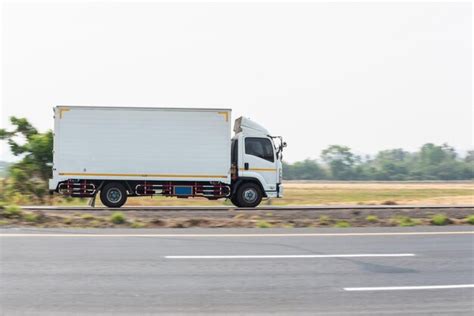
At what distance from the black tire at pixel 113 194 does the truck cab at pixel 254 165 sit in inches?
157

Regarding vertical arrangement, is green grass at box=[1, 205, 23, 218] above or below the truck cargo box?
below

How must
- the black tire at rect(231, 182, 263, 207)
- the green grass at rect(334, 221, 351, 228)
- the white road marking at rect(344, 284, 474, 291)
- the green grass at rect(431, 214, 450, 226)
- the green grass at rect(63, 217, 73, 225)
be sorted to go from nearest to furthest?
the white road marking at rect(344, 284, 474, 291), the green grass at rect(63, 217, 73, 225), the green grass at rect(334, 221, 351, 228), the green grass at rect(431, 214, 450, 226), the black tire at rect(231, 182, 263, 207)

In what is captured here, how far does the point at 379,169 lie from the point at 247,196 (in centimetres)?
9374

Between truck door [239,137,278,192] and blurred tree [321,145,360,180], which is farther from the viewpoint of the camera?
blurred tree [321,145,360,180]

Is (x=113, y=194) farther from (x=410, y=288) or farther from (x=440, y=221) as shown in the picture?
(x=410, y=288)

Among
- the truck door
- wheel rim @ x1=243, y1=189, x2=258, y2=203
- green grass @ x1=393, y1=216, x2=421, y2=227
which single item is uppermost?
the truck door

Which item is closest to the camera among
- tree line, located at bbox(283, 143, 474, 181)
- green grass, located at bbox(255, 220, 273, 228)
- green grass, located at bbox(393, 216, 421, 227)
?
green grass, located at bbox(255, 220, 273, 228)

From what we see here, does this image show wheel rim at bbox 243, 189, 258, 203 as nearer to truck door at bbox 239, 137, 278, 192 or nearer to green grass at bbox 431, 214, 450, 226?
truck door at bbox 239, 137, 278, 192

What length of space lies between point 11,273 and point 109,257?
5.08 feet

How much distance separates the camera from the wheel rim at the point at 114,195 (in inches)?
778

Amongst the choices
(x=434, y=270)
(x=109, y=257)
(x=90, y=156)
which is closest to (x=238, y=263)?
(x=109, y=257)

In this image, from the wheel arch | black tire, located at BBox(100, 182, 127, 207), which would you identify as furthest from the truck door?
black tire, located at BBox(100, 182, 127, 207)

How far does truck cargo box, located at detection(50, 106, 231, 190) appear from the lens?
63.8ft

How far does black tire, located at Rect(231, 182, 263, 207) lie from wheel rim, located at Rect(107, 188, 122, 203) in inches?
164
